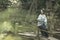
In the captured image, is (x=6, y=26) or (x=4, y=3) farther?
(x=4, y=3)

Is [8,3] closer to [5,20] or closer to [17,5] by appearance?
[17,5]

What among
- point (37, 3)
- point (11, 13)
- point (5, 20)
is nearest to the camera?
point (5, 20)

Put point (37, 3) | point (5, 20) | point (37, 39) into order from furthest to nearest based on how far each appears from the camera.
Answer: point (37, 3) < point (5, 20) < point (37, 39)

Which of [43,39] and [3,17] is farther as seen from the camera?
[3,17]

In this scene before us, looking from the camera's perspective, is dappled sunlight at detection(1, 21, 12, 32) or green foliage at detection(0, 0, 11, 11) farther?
green foliage at detection(0, 0, 11, 11)

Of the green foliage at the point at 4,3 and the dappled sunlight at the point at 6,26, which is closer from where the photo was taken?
the dappled sunlight at the point at 6,26

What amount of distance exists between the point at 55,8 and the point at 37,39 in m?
6.00

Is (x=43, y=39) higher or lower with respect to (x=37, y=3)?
lower

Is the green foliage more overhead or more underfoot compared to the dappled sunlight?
more overhead

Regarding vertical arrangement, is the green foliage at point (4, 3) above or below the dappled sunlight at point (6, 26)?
above

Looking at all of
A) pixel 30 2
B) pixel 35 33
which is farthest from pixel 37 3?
pixel 35 33

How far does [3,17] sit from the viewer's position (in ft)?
52.3

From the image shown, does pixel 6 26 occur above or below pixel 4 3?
below

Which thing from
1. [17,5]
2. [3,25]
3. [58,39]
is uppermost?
[17,5]
